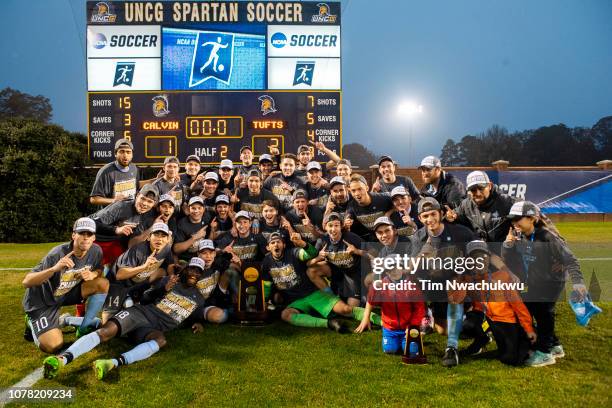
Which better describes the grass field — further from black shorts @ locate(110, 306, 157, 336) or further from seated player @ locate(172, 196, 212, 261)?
seated player @ locate(172, 196, 212, 261)

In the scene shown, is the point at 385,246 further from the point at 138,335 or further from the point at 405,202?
the point at 138,335

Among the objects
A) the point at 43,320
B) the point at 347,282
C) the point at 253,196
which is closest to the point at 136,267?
the point at 43,320

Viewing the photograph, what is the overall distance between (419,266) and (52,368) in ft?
12.0

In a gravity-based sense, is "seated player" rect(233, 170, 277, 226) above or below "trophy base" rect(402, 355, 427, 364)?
above

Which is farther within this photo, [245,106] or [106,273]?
[245,106]

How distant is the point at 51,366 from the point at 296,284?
9.91 feet

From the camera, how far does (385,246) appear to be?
18.4 ft

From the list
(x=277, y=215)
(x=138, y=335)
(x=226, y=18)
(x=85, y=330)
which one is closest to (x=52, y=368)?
(x=138, y=335)

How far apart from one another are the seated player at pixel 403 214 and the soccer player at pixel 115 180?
12.4ft

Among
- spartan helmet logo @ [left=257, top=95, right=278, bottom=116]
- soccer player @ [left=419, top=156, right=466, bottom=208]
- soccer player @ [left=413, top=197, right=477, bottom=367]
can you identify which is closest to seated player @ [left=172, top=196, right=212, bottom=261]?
soccer player @ [left=413, top=197, right=477, bottom=367]

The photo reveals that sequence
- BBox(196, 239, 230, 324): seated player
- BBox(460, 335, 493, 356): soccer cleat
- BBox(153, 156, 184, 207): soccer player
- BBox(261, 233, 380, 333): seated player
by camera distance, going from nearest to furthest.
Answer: BBox(460, 335, 493, 356): soccer cleat
BBox(196, 239, 230, 324): seated player
BBox(261, 233, 380, 333): seated player
BBox(153, 156, 184, 207): soccer player

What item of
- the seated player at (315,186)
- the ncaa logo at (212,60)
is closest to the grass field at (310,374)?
the seated player at (315,186)

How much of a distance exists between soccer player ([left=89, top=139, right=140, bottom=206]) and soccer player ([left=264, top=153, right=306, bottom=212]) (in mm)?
2223

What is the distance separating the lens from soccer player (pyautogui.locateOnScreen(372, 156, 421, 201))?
23.3 ft
